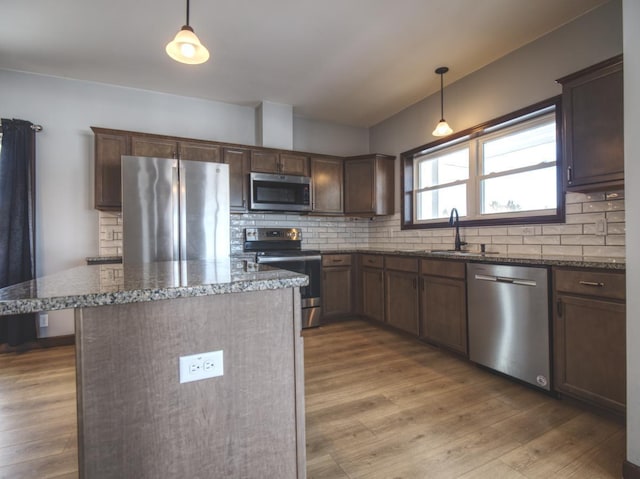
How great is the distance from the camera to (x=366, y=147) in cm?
491

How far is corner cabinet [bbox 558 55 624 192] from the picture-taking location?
6.22 ft

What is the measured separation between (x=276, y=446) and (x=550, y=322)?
1.88 meters

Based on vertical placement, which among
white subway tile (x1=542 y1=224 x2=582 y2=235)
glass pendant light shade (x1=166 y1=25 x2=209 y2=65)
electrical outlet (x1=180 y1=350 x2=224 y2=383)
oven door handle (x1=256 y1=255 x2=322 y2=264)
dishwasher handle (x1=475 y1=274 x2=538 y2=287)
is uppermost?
glass pendant light shade (x1=166 y1=25 x2=209 y2=65)

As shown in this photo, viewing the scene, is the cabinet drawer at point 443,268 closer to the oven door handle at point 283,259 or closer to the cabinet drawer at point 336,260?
the cabinet drawer at point 336,260

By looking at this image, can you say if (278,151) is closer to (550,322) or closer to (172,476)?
(550,322)

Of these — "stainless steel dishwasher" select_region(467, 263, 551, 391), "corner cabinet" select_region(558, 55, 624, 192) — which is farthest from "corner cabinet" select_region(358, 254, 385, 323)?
"corner cabinet" select_region(558, 55, 624, 192)

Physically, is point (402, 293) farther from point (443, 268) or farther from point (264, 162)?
point (264, 162)

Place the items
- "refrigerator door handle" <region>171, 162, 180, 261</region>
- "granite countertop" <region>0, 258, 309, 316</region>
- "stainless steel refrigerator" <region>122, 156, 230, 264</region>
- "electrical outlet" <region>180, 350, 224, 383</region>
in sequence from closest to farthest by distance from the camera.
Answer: "granite countertop" <region>0, 258, 309, 316</region>
"electrical outlet" <region>180, 350, 224, 383</region>
"stainless steel refrigerator" <region>122, 156, 230, 264</region>
"refrigerator door handle" <region>171, 162, 180, 261</region>

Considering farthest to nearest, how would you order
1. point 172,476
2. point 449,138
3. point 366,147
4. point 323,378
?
1. point 366,147
2. point 449,138
3. point 323,378
4. point 172,476

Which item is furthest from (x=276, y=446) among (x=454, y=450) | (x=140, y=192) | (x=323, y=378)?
(x=140, y=192)

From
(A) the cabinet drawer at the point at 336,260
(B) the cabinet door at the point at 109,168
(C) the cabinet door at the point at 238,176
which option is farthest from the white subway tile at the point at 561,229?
(B) the cabinet door at the point at 109,168

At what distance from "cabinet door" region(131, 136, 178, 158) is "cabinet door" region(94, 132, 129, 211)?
8 centimetres

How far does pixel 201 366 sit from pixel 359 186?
11.7 ft

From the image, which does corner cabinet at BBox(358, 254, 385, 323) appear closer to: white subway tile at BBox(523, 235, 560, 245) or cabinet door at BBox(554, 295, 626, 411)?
white subway tile at BBox(523, 235, 560, 245)
